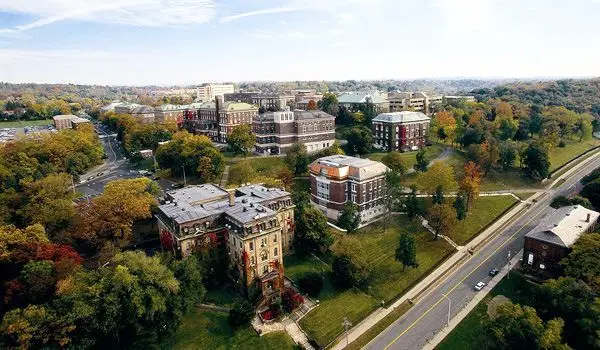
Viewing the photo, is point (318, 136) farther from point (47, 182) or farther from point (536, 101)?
point (536, 101)

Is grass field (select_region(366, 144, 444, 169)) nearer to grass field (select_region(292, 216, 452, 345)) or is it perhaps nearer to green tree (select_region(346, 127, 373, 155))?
green tree (select_region(346, 127, 373, 155))

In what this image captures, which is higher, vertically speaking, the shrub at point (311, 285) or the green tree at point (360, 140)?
the green tree at point (360, 140)

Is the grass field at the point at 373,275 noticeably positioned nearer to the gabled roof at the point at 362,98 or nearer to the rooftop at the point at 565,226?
the rooftop at the point at 565,226

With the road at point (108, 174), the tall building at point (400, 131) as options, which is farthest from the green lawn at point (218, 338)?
the tall building at point (400, 131)

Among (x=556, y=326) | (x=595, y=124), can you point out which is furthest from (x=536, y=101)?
(x=556, y=326)

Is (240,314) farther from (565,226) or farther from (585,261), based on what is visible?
(565,226)
